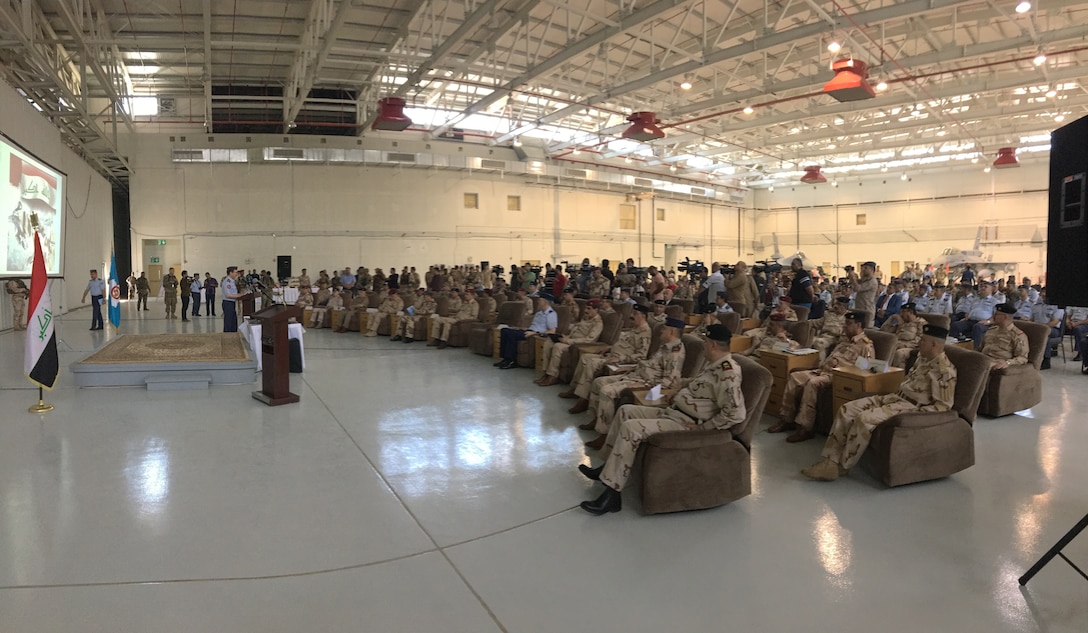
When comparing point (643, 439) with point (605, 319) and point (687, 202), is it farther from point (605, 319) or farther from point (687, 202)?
point (687, 202)

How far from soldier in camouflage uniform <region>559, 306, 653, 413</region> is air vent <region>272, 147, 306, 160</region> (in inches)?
669

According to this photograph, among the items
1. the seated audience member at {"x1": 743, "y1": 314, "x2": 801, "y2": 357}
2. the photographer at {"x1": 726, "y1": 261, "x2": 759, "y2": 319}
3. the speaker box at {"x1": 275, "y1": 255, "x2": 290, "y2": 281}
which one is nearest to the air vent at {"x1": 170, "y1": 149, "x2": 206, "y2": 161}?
the speaker box at {"x1": 275, "y1": 255, "x2": 290, "y2": 281}

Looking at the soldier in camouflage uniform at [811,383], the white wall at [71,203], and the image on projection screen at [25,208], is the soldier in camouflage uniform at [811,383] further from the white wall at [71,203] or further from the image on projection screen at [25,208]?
the image on projection screen at [25,208]

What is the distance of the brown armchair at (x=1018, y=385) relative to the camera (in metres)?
5.88

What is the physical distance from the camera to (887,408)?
14.0 ft

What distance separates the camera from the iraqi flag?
5.72 metres

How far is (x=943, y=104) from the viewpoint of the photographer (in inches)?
685

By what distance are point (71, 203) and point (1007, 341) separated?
20768mm

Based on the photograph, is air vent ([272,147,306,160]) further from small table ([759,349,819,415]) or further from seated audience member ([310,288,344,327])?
small table ([759,349,819,415])

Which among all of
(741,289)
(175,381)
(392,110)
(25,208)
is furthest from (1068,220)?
(25,208)

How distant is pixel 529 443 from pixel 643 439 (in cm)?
169

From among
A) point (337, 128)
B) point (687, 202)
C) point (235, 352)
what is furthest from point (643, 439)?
point (687, 202)

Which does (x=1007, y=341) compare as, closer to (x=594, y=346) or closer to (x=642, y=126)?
(x=594, y=346)

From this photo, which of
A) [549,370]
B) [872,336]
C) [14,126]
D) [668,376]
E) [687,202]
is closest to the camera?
[668,376]
